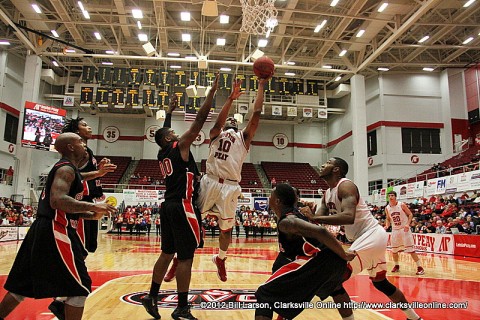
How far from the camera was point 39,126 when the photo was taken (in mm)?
18656

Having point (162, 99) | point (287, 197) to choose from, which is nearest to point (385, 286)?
point (287, 197)

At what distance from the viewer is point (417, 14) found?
15875 mm

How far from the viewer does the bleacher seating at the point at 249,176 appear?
27.2 metres

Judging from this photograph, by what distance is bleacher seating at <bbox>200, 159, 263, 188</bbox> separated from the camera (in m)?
27.2

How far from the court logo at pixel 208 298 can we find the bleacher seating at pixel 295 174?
22538mm

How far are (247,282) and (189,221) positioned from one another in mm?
2689

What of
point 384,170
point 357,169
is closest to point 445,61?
point 384,170

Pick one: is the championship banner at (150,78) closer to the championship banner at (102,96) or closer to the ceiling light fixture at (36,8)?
the championship banner at (102,96)

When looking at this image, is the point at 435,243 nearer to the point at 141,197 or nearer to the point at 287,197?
the point at 287,197

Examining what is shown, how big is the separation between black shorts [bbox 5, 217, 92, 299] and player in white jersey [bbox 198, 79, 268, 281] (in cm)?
190

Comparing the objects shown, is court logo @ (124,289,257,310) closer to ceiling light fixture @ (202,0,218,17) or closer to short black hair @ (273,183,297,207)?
short black hair @ (273,183,297,207)

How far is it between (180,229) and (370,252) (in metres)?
1.85

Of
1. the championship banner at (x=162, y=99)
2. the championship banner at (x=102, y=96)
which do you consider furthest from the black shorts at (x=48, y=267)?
the championship banner at (x=102, y=96)

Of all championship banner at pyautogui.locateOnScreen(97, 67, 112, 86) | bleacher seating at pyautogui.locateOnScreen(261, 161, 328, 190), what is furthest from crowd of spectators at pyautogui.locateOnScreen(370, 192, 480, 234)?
championship banner at pyautogui.locateOnScreen(97, 67, 112, 86)
